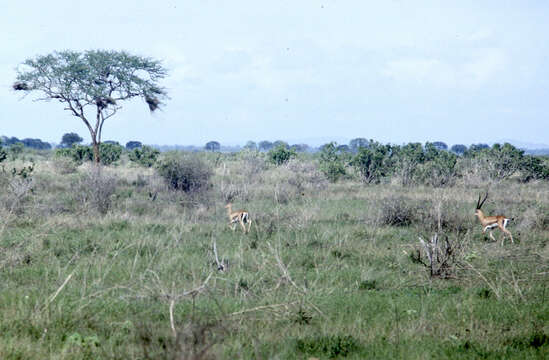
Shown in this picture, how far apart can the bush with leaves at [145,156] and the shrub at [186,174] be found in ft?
47.9

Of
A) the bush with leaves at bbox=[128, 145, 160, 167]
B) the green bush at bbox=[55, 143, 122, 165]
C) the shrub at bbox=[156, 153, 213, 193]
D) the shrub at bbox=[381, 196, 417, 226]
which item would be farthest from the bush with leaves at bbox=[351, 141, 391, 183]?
the green bush at bbox=[55, 143, 122, 165]

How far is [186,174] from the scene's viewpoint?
20.6 m

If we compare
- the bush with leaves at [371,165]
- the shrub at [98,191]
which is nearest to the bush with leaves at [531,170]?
the bush with leaves at [371,165]

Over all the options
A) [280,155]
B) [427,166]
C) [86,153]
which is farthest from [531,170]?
[86,153]

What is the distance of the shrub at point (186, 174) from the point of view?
67.3 feet

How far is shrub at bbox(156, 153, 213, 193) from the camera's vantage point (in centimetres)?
2051

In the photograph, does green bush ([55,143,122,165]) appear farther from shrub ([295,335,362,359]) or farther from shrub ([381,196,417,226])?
shrub ([295,335,362,359])

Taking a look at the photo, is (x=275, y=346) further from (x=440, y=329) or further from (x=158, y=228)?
(x=158, y=228)

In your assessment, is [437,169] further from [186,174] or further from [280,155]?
[186,174]

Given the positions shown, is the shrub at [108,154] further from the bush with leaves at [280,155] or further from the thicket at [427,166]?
the thicket at [427,166]

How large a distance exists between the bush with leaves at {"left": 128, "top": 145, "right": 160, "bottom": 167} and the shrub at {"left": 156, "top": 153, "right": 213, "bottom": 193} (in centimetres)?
1461

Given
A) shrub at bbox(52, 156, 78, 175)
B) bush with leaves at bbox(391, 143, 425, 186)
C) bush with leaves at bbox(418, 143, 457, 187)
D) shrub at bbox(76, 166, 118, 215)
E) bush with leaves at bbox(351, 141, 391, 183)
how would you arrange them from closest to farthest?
shrub at bbox(76, 166, 118, 215)
bush with leaves at bbox(418, 143, 457, 187)
bush with leaves at bbox(391, 143, 425, 186)
bush with leaves at bbox(351, 141, 391, 183)
shrub at bbox(52, 156, 78, 175)

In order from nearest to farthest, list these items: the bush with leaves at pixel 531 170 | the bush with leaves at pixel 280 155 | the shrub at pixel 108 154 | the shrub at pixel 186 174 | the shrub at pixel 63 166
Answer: the shrub at pixel 186 174 < the bush with leaves at pixel 531 170 < the shrub at pixel 63 166 < the bush with leaves at pixel 280 155 < the shrub at pixel 108 154

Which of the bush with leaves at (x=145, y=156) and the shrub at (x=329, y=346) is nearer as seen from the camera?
the shrub at (x=329, y=346)
